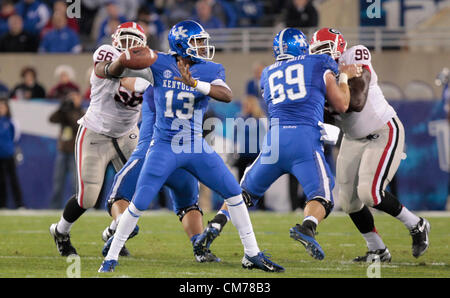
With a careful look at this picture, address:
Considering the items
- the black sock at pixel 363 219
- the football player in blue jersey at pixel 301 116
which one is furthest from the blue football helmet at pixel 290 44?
the black sock at pixel 363 219

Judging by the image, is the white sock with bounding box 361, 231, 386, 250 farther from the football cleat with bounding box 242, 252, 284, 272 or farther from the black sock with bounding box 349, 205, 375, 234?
the football cleat with bounding box 242, 252, 284, 272

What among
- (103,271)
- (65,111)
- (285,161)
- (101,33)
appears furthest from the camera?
(101,33)

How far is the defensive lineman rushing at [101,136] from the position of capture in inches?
278

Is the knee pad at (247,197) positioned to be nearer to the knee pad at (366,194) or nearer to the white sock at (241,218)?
the white sock at (241,218)

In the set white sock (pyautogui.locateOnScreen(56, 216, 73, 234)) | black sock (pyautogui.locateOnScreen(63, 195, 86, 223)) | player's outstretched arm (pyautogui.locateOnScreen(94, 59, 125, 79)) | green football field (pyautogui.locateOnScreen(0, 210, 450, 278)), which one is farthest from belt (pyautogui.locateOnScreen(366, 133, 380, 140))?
white sock (pyautogui.locateOnScreen(56, 216, 73, 234))

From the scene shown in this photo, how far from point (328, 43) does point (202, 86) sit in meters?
1.37

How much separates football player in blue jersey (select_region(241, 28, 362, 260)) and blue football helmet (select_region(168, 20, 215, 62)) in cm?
80

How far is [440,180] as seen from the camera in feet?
39.7

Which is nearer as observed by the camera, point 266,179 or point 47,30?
point 266,179

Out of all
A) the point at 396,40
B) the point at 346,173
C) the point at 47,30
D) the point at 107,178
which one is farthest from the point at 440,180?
the point at 47,30

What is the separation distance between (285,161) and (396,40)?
9143 millimetres

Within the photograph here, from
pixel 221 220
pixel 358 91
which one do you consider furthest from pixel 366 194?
pixel 221 220

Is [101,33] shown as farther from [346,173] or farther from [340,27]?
[346,173]

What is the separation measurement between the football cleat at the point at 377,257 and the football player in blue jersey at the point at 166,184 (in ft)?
3.67
